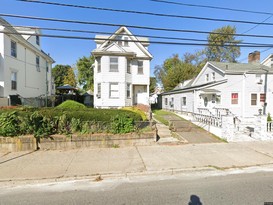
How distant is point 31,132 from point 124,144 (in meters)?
4.17

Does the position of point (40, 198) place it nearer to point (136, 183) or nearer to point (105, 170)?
point (105, 170)

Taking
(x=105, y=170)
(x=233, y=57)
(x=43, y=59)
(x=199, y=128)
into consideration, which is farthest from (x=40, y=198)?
(x=233, y=57)

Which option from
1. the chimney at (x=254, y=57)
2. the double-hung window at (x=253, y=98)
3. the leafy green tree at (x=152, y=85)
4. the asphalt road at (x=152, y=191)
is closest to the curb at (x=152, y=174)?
the asphalt road at (x=152, y=191)


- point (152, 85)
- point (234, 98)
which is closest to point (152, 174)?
point (234, 98)

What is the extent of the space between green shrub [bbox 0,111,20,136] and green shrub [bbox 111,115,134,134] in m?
4.17

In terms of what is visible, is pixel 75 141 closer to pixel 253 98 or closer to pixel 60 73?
pixel 253 98

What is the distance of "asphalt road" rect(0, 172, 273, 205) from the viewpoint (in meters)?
3.78

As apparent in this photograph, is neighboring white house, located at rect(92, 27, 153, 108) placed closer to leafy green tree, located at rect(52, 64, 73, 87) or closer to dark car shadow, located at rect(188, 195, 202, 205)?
dark car shadow, located at rect(188, 195, 202, 205)

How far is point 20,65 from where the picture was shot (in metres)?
16.2

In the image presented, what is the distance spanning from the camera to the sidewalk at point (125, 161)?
518cm

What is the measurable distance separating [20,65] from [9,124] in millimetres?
11129

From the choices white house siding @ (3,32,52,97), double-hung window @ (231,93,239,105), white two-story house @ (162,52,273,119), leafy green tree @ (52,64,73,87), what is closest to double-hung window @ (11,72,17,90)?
white house siding @ (3,32,52,97)

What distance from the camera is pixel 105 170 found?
538 cm

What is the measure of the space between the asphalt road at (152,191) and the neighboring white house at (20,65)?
933 cm
